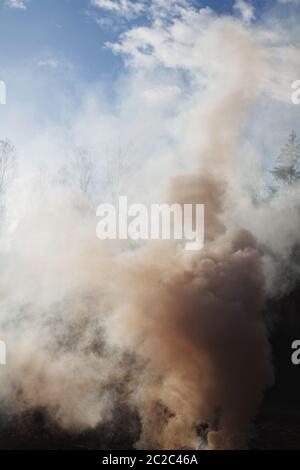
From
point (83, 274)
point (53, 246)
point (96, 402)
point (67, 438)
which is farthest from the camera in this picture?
point (53, 246)

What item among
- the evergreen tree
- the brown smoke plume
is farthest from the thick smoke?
the evergreen tree

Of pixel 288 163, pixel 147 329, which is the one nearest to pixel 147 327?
pixel 147 329

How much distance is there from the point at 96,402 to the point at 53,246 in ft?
22.2

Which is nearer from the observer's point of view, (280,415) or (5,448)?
(5,448)

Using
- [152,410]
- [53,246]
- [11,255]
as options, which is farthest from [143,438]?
[11,255]

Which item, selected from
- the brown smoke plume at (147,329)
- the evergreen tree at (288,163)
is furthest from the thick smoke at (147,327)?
the evergreen tree at (288,163)

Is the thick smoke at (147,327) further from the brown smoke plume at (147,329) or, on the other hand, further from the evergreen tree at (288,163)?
the evergreen tree at (288,163)

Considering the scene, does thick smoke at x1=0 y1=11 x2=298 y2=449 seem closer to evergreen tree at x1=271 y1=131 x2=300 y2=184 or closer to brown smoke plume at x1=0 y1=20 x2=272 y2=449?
brown smoke plume at x1=0 y1=20 x2=272 y2=449

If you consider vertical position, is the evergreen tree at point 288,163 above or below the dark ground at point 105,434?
above

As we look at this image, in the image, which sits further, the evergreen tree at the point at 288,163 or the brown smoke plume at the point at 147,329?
the evergreen tree at the point at 288,163

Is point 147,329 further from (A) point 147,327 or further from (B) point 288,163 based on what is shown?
(B) point 288,163
